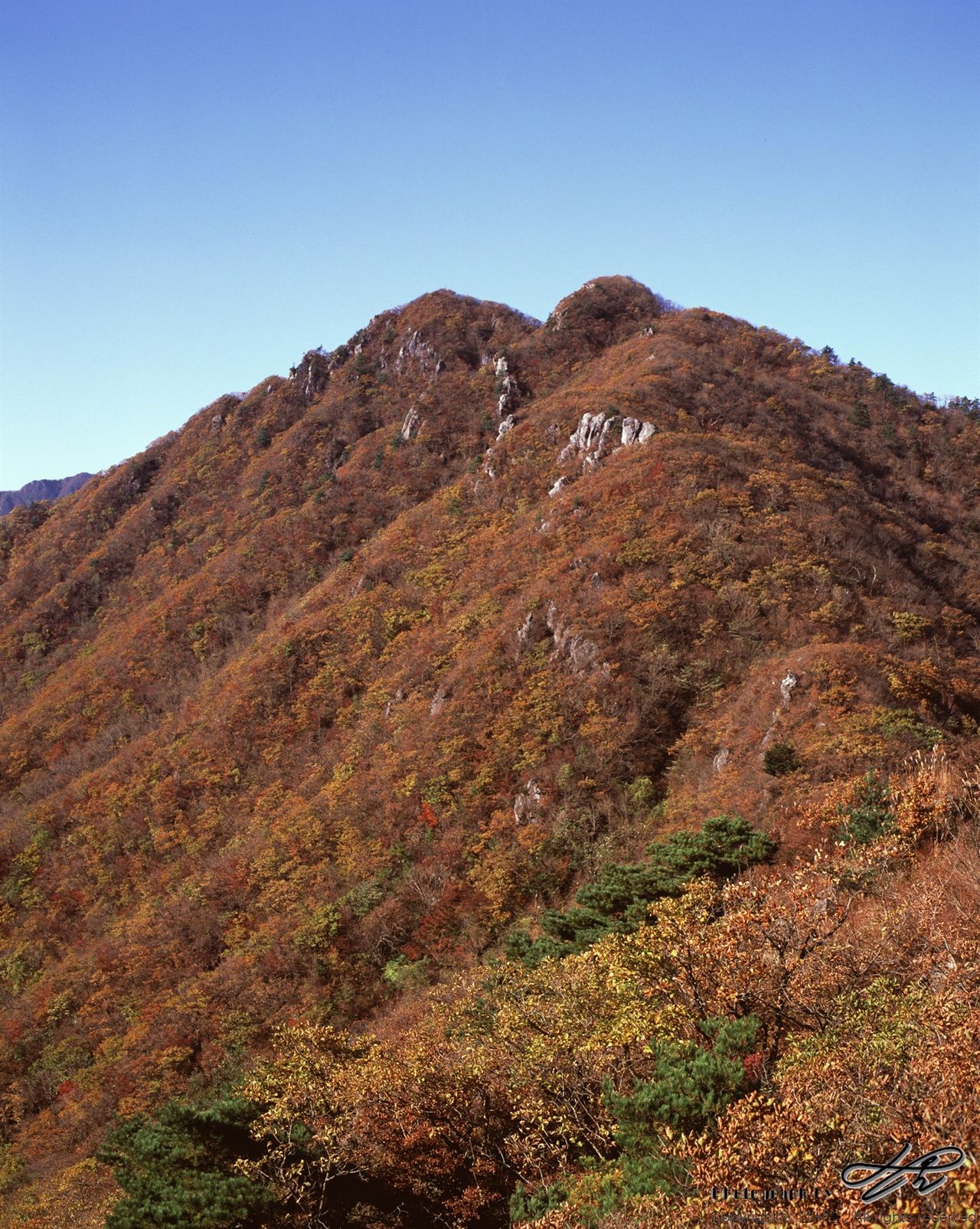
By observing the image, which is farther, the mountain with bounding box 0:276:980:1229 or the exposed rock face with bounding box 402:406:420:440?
the exposed rock face with bounding box 402:406:420:440

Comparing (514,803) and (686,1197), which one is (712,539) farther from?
(686,1197)

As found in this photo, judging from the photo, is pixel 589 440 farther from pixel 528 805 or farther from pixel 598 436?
pixel 528 805

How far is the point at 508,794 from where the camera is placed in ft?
139

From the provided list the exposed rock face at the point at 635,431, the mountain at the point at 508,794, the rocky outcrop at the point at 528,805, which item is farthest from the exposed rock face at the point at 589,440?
the rocky outcrop at the point at 528,805

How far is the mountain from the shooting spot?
632 inches

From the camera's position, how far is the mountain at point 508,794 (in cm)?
1606

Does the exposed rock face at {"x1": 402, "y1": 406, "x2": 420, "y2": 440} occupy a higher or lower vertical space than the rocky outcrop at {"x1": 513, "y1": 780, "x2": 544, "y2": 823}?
higher

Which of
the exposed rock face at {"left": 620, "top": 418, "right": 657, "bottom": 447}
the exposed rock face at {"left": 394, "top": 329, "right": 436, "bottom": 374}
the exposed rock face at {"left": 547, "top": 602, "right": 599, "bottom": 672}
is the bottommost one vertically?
the exposed rock face at {"left": 547, "top": 602, "right": 599, "bottom": 672}

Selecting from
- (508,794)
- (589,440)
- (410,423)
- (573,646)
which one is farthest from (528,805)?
(410,423)

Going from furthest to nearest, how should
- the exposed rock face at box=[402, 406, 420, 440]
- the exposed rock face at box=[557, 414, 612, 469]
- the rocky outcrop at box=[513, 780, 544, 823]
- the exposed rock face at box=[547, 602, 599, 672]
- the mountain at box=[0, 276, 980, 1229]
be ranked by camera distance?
the exposed rock face at box=[402, 406, 420, 440] < the exposed rock face at box=[557, 414, 612, 469] < the exposed rock face at box=[547, 602, 599, 672] < the rocky outcrop at box=[513, 780, 544, 823] < the mountain at box=[0, 276, 980, 1229]

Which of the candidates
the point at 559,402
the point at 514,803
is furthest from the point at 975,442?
the point at 514,803

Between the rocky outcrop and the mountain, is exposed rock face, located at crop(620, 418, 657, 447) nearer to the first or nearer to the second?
the mountain

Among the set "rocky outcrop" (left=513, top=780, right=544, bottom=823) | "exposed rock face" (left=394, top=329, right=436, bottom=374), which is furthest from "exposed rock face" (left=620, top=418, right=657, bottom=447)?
"exposed rock face" (left=394, top=329, right=436, bottom=374)

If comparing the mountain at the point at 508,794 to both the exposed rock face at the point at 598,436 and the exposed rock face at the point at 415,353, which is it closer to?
the exposed rock face at the point at 598,436
